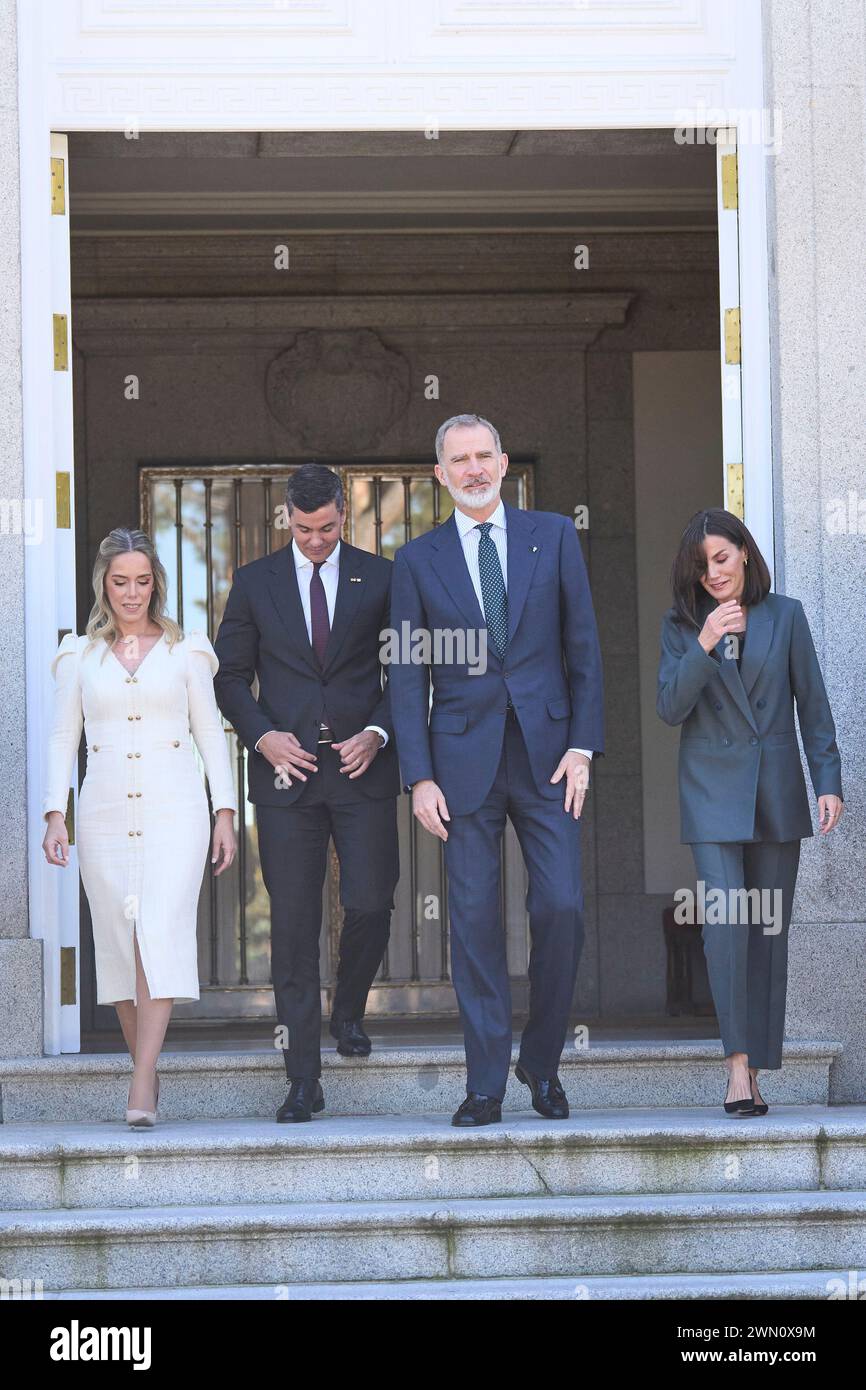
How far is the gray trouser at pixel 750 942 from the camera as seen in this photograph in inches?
222

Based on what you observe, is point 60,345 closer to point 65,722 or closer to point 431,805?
point 65,722

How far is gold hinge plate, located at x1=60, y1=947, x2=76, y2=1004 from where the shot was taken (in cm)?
657

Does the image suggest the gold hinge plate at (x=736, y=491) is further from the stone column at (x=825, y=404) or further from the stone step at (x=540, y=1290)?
the stone step at (x=540, y=1290)

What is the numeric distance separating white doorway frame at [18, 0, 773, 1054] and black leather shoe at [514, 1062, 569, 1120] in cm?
226

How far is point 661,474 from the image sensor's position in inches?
404

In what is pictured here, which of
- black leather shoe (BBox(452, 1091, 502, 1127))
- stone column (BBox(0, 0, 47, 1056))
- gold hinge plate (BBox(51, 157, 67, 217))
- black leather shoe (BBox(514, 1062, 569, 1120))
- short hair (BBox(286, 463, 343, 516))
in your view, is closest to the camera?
black leather shoe (BBox(452, 1091, 502, 1127))

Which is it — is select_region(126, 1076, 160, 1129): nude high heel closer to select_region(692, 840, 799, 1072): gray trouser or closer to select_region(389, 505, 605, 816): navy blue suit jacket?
select_region(389, 505, 605, 816): navy blue suit jacket

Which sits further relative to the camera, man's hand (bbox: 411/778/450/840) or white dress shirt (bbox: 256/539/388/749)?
white dress shirt (bbox: 256/539/388/749)

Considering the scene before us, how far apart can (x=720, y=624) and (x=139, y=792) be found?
171 cm

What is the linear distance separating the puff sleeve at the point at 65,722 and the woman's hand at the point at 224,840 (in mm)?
458

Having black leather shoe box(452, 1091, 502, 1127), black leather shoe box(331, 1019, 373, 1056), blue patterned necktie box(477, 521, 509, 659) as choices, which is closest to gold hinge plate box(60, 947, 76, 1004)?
black leather shoe box(331, 1019, 373, 1056)
